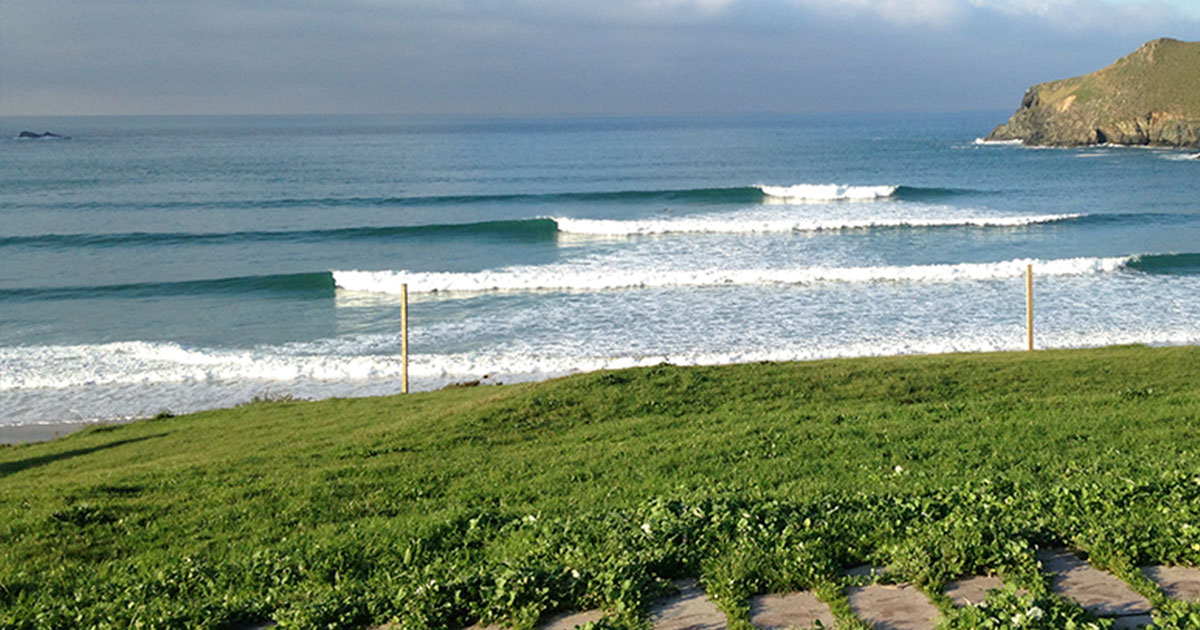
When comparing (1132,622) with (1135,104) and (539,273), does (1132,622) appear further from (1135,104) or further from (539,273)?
(1135,104)

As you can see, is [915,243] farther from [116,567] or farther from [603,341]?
[116,567]

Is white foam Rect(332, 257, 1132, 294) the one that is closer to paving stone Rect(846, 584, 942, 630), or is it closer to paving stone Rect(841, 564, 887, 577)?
paving stone Rect(841, 564, 887, 577)

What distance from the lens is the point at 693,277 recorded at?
2842cm

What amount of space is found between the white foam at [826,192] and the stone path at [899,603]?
49.2 meters

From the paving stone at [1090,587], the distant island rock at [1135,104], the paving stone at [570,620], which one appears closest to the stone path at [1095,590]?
the paving stone at [1090,587]

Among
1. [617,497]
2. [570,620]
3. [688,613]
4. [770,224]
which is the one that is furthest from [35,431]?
[770,224]

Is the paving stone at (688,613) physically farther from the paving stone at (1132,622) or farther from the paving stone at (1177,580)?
the paving stone at (1177,580)

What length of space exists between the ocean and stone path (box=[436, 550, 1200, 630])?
13.4 meters

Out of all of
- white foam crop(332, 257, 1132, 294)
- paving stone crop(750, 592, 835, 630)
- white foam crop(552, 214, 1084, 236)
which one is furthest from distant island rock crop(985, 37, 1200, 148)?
paving stone crop(750, 592, 835, 630)

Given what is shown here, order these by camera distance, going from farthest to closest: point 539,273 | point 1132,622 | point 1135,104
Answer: point 1135,104 < point 539,273 < point 1132,622

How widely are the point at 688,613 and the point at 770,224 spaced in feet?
122

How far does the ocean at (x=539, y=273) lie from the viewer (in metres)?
19.7

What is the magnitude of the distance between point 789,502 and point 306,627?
2.99 meters

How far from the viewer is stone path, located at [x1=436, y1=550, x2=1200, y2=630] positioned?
443cm
